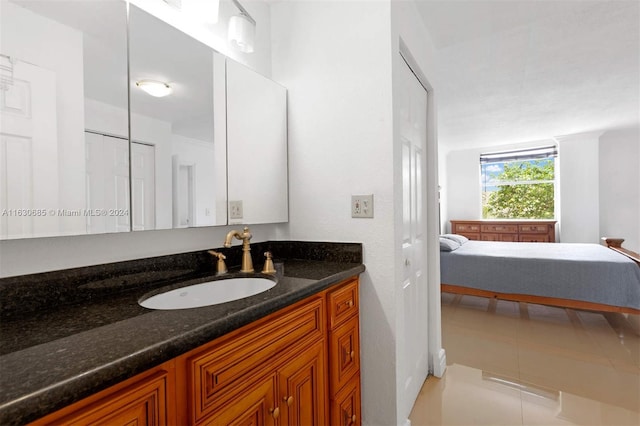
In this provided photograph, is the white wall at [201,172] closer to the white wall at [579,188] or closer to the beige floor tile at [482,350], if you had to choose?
the beige floor tile at [482,350]

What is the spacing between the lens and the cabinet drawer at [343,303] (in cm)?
124

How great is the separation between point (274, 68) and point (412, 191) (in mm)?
1086

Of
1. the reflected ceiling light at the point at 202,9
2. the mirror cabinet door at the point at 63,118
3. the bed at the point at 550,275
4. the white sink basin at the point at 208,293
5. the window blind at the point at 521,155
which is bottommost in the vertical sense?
the bed at the point at 550,275

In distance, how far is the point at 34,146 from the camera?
2.85 ft

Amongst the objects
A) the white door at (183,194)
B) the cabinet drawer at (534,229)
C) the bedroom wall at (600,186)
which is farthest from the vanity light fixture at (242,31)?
the bedroom wall at (600,186)

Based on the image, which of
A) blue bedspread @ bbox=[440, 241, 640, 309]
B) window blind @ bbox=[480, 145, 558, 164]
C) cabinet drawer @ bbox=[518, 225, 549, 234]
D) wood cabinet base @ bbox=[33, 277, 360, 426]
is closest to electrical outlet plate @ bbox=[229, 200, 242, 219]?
wood cabinet base @ bbox=[33, 277, 360, 426]

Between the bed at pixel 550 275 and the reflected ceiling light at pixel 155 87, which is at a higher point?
the reflected ceiling light at pixel 155 87

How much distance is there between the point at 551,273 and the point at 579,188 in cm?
345

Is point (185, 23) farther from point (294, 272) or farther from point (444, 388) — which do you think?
point (444, 388)

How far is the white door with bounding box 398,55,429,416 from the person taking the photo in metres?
1.64

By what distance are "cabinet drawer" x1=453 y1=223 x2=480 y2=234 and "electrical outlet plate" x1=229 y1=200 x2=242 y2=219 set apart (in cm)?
570

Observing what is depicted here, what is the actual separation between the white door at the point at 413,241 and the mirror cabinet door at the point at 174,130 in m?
0.95

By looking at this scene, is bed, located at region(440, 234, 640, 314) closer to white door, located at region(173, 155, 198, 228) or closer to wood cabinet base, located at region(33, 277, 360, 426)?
wood cabinet base, located at region(33, 277, 360, 426)

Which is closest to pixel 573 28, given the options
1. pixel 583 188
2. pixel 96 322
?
pixel 96 322
